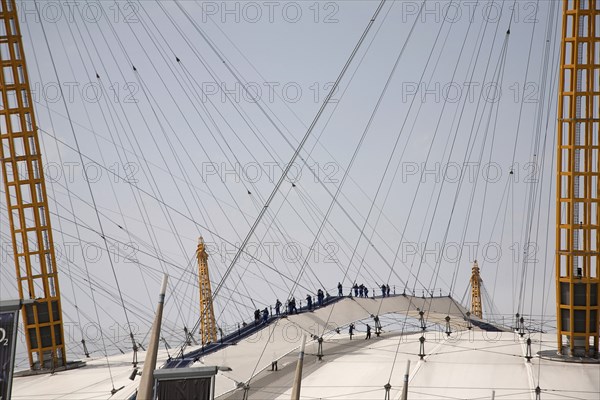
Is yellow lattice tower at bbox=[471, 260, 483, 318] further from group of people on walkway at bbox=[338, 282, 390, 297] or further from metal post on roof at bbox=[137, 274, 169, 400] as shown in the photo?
metal post on roof at bbox=[137, 274, 169, 400]

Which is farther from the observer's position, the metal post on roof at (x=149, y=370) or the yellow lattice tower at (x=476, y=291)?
the yellow lattice tower at (x=476, y=291)

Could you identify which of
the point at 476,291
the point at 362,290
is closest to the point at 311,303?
the point at 362,290

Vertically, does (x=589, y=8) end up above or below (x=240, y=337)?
above

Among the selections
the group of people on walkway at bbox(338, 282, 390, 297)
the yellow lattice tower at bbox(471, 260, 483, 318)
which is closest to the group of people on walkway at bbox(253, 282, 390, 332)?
the group of people on walkway at bbox(338, 282, 390, 297)

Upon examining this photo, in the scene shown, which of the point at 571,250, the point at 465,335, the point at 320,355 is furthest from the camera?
the point at 465,335

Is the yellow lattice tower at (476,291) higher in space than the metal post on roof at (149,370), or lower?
lower

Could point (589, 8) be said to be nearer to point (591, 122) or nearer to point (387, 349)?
point (591, 122)

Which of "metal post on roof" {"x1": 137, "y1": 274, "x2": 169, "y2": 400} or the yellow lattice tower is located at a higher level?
"metal post on roof" {"x1": 137, "y1": 274, "x2": 169, "y2": 400}

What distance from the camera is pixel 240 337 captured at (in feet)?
138

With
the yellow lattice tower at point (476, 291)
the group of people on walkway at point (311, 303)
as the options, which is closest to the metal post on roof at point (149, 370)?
the group of people on walkway at point (311, 303)

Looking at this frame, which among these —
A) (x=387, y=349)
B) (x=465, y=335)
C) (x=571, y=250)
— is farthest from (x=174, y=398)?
(x=465, y=335)

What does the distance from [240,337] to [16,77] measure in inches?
635

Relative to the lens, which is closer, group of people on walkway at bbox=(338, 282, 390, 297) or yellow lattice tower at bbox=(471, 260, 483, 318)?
group of people on walkway at bbox=(338, 282, 390, 297)

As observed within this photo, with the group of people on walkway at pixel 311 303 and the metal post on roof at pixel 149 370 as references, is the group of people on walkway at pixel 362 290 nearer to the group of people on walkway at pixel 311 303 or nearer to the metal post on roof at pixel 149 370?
the group of people on walkway at pixel 311 303
